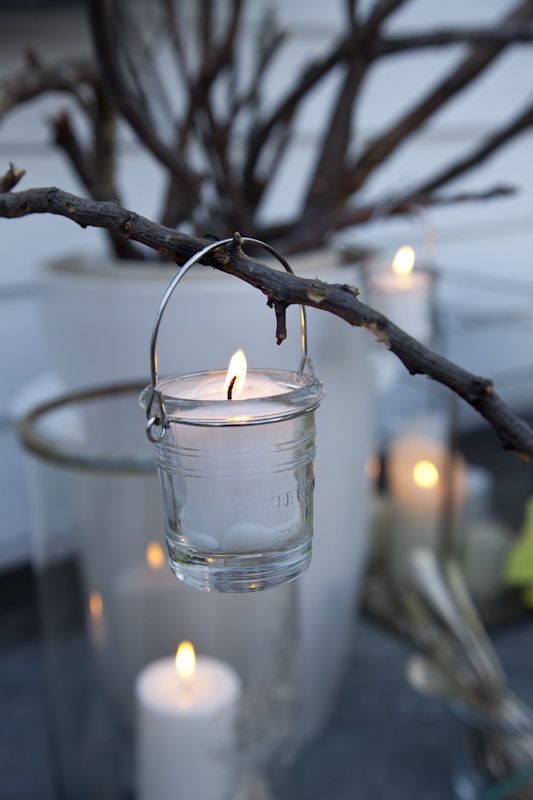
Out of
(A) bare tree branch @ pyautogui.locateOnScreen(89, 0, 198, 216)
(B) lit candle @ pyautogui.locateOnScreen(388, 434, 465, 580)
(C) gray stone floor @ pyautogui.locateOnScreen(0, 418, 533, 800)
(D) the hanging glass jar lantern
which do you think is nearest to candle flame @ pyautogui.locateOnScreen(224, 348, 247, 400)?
(D) the hanging glass jar lantern

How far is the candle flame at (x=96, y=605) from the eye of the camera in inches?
26.9

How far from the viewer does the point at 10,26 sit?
1.09 metres

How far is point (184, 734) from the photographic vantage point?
0.63 meters

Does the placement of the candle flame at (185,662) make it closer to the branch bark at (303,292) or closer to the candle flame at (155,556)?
the candle flame at (155,556)

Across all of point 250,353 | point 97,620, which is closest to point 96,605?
point 97,620

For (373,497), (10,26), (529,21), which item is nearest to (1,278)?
(10,26)

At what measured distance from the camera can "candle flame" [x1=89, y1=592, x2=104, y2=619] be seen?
2.24 feet

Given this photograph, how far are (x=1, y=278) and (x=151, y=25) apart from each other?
0.39 m

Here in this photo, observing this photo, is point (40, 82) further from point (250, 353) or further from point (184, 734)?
point (184, 734)

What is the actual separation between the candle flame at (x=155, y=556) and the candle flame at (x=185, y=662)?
0.06 m

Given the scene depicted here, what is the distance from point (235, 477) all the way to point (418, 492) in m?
0.83

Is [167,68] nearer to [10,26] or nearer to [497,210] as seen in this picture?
[10,26]

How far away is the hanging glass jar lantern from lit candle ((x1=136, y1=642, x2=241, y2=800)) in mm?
371

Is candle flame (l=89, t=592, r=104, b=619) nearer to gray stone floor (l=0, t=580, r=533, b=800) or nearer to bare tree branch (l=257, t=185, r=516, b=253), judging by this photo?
gray stone floor (l=0, t=580, r=533, b=800)
